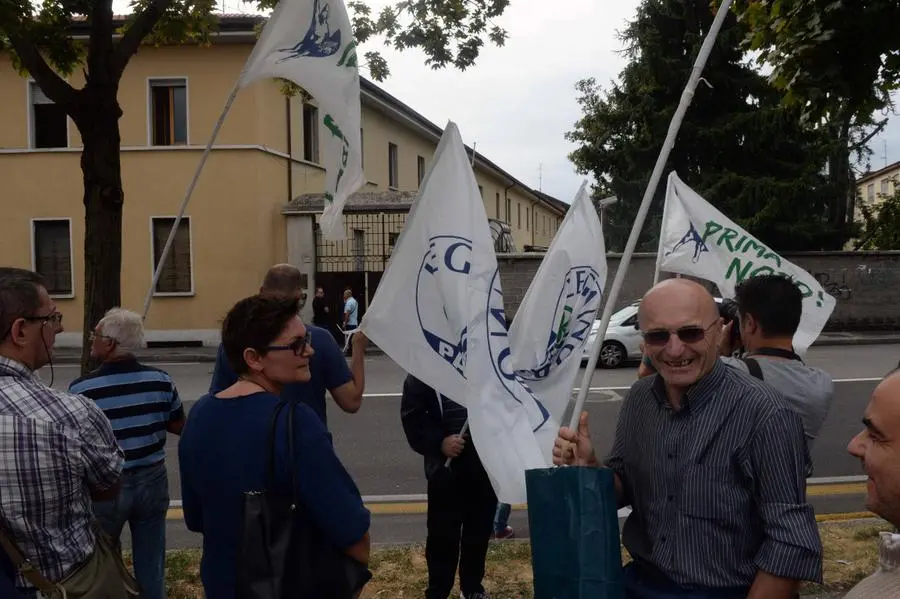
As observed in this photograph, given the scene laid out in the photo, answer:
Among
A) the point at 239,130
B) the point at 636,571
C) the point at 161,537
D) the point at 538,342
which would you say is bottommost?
the point at 161,537

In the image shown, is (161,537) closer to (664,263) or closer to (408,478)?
(664,263)

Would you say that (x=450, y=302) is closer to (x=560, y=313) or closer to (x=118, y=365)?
(x=560, y=313)

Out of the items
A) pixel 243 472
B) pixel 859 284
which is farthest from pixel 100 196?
pixel 859 284

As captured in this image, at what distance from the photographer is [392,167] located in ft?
99.2

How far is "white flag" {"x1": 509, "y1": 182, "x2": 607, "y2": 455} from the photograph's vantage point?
12.5 feet

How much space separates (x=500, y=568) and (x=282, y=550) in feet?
9.37

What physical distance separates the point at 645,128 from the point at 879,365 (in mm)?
10728

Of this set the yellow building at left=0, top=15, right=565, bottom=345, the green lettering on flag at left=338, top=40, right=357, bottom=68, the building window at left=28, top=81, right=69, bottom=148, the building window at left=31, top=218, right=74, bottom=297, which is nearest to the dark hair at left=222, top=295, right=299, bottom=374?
the green lettering on flag at left=338, top=40, right=357, bottom=68

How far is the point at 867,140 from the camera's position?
33.8 m

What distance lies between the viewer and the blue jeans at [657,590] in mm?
2277

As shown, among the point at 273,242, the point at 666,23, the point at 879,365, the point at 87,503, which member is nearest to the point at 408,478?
the point at 87,503

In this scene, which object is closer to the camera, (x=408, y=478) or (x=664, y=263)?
(x=664, y=263)

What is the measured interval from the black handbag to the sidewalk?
17.4 metres

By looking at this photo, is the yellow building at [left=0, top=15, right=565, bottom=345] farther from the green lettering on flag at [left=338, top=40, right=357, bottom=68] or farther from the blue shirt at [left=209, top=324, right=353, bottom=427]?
the blue shirt at [left=209, top=324, right=353, bottom=427]
